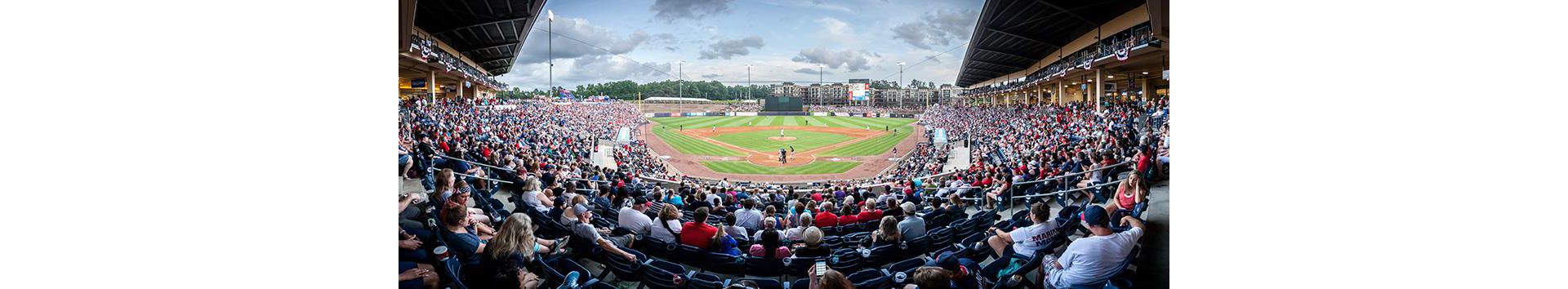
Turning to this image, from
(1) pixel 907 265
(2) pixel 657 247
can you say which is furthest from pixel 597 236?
(1) pixel 907 265

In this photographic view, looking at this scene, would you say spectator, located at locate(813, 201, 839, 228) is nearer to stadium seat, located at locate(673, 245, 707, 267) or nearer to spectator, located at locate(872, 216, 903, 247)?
spectator, located at locate(872, 216, 903, 247)

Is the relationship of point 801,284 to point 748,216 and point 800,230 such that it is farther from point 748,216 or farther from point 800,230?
point 748,216

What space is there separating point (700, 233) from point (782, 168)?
0.80 meters

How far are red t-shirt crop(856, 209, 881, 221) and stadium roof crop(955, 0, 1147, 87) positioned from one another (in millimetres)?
1295

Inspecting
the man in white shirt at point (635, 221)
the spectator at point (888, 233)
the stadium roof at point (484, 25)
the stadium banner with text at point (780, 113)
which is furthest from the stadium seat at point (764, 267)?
the stadium roof at point (484, 25)

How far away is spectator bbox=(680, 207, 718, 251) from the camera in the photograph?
4.09m

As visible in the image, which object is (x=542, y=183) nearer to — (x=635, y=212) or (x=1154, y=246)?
(x=635, y=212)

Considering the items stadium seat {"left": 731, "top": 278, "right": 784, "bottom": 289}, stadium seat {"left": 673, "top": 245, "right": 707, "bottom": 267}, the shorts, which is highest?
the shorts

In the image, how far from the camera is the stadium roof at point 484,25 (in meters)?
4.55

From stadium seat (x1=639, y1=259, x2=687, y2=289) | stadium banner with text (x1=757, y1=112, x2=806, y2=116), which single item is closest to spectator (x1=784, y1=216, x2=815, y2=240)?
stadium seat (x1=639, y1=259, x2=687, y2=289)

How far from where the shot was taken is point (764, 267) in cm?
403

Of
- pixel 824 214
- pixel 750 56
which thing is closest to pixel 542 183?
pixel 750 56

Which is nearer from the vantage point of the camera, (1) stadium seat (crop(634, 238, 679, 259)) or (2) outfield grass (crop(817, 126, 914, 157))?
(1) stadium seat (crop(634, 238, 679, 259))

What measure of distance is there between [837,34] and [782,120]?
82cm
